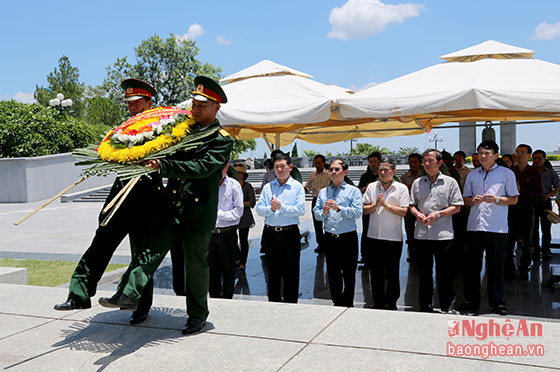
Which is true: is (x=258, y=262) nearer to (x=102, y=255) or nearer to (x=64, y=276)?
(x=64, y=276)

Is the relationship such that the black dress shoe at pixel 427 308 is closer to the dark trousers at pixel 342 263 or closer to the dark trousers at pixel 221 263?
the dark trousers at pixel 342 263

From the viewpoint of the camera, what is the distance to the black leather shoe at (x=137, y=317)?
450 cm

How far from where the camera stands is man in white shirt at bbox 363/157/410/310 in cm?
591

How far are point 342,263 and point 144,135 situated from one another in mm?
2878

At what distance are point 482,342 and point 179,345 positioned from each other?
87.1 inches

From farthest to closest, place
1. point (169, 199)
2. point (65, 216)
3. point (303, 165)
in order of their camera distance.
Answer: point (303, 165) < point (65, 216) < point (169, 199)

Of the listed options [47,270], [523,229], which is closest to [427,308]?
[523,229]

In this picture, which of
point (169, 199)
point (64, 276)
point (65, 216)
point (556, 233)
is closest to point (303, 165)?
point (65, 216)

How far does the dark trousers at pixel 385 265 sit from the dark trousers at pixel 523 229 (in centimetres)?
297

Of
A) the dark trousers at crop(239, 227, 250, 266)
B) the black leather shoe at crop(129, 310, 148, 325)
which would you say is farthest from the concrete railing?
the black leather shoe at crop(129, 310, 148, 325)

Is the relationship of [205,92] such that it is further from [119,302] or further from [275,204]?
[275,204]

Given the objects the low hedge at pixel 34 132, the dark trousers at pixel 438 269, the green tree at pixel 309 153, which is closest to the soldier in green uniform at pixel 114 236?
the dark trousers at pixel 438 269

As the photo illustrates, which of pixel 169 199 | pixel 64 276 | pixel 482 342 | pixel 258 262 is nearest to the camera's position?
pixel 482 342

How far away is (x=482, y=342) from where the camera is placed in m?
3.79
